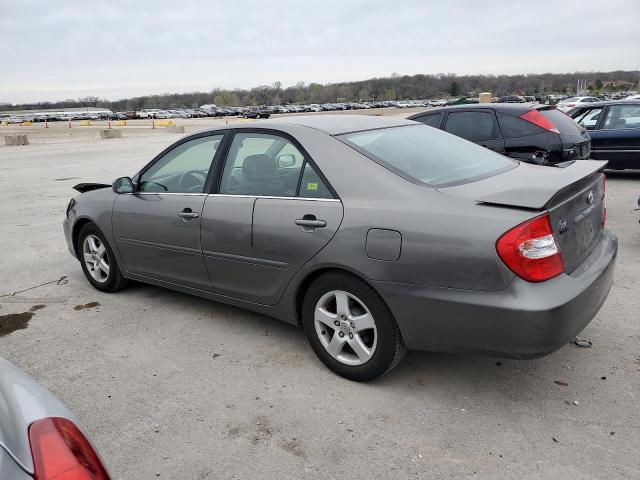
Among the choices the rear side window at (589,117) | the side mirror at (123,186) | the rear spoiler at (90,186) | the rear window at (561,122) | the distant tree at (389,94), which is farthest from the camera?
the distant tree at (389,94)

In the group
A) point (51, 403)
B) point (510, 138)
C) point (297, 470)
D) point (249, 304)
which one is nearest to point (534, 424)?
point (297, 470)

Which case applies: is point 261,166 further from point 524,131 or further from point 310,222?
point 524,131

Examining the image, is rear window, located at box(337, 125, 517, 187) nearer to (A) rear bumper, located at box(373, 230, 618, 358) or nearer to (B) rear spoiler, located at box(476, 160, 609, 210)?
(B) rear spoiler, located at box(476, 160, 609, 210)

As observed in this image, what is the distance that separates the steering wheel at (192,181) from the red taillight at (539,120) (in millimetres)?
5715

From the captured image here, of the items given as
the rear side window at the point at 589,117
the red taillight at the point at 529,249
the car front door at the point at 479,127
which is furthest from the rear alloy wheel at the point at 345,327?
the rear side window at the point at 589,117

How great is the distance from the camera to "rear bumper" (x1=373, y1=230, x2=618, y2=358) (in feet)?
9.00

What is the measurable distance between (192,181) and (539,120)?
5.90 metres

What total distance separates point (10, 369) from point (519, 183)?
2.74 m

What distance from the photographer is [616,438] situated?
9.14 ft

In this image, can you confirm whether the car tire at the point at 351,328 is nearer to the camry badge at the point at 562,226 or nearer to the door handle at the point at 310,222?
the door handle at the point at 310,222

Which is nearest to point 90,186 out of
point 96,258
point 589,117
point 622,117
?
point 96,258

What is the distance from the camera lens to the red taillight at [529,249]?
8.98 feet

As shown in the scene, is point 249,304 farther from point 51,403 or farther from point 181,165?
point 51,403

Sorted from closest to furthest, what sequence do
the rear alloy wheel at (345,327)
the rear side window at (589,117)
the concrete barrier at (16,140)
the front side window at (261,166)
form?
the rear alloy wheel at (345,327) → the front side window at (261,166) → the rear side window at (589,117) → the concrete barrier at (16,140)
